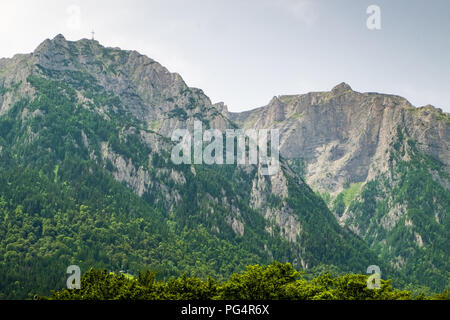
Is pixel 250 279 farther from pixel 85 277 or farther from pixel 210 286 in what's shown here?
pixel 85 277

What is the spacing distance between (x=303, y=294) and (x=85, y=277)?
4811 cm
